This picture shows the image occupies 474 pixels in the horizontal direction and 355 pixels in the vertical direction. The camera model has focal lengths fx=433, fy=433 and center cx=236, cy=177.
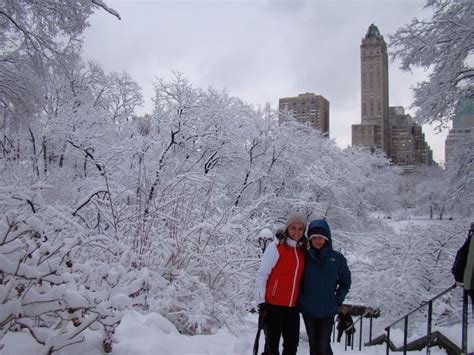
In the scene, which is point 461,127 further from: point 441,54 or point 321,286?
point 321,286

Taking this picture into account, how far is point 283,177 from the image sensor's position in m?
21.0

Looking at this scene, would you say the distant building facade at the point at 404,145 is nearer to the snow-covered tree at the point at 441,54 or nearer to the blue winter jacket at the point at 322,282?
the snow-covered tree at the point at 441,54

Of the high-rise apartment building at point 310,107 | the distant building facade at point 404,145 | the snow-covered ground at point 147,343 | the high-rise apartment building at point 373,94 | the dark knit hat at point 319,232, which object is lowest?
the snow-covered ground at point 147,343

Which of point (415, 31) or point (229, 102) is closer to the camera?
point (415, 31)

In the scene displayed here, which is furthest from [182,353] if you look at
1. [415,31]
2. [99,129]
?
[99,129]

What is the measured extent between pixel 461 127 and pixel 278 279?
26.7 ft

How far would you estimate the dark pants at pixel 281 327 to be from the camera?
361cm

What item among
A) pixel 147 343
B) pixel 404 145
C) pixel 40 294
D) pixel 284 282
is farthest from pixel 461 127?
pixel 404 145

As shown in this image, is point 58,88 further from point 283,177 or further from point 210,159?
point 283,177

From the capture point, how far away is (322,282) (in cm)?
353

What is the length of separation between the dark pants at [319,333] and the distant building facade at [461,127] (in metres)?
6.90

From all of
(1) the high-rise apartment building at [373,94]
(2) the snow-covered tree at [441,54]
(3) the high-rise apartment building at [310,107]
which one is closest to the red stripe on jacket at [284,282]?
(2) the snow-covered tree at [441,54]

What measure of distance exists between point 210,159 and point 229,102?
398cm

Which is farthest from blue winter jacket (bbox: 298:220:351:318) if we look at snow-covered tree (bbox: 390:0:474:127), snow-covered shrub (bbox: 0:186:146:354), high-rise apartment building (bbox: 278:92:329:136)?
high-rise apartment building (bbox: 278:92:329:136)
